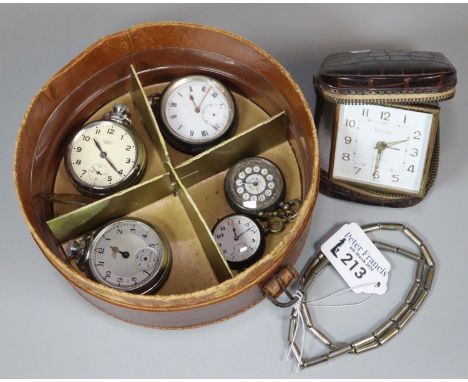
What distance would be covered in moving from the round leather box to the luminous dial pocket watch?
0.05m

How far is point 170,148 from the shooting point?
2.14 meters

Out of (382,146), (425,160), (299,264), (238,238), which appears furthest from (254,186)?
(425,160)

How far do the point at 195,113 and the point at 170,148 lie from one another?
12 cm

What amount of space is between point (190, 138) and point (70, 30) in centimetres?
57

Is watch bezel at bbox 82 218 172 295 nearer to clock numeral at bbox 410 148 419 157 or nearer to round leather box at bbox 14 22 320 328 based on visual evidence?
round leather box at bbox 14 22 320 328

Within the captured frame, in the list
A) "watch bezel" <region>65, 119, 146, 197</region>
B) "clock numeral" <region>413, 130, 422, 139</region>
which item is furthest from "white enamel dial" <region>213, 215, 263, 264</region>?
"clock numeral" <region>413, 130, 422, 139</region>

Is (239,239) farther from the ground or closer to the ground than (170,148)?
closer to the ground

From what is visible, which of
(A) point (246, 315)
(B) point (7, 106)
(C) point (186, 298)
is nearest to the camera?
(C) point (186, 298)

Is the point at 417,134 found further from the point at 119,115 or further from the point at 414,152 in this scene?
the point at 119,115

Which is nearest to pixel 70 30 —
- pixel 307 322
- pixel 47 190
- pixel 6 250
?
pixel 47 190

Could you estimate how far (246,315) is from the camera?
208 centimetres

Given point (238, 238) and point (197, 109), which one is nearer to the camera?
point (238, 238)

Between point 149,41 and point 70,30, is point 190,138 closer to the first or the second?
point 149,41

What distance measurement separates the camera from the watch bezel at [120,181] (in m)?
2.04
